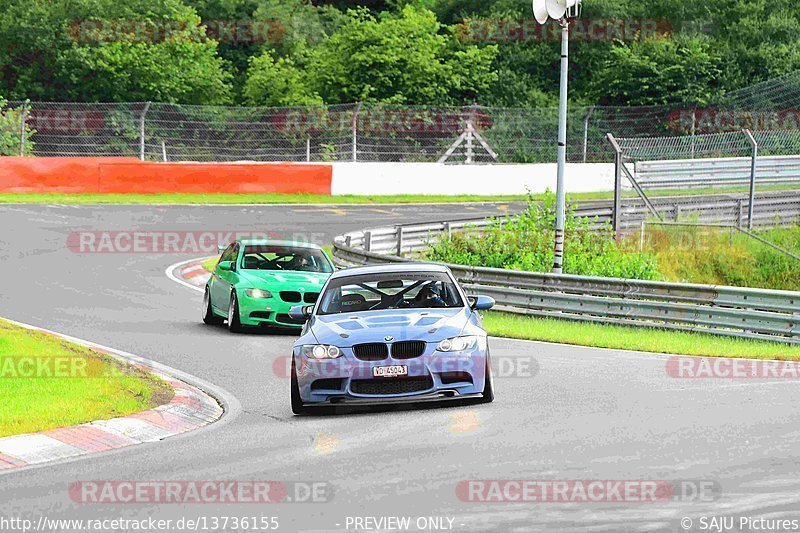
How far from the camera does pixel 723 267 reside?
99.1 ft

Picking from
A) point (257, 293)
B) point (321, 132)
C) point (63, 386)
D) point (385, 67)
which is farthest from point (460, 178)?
point (63, 386)

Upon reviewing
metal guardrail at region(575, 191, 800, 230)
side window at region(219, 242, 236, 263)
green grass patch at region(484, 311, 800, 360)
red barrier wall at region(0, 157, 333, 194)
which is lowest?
green grass patch at region(484, 311, 800, 360)

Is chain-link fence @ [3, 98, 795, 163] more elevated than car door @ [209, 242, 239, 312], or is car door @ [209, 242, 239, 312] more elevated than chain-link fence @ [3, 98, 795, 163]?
chain-link fence @ [3, 98, 795, 163]

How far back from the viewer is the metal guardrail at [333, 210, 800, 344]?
A: 18312 mm

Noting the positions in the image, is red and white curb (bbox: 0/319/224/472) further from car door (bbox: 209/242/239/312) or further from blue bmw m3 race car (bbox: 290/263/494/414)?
car door (bbox: 209/242/239/312)

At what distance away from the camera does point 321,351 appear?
1242cm

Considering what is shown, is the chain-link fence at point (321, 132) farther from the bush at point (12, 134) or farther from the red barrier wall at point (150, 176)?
the red barrier wall at point (150, 176)

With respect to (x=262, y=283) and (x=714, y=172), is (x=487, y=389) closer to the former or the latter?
(x=262, y=283)

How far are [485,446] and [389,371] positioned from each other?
2.11m

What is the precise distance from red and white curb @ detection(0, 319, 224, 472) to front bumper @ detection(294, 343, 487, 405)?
3.03ft

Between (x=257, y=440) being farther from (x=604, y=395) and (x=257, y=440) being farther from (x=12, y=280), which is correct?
(x=12, y=280)

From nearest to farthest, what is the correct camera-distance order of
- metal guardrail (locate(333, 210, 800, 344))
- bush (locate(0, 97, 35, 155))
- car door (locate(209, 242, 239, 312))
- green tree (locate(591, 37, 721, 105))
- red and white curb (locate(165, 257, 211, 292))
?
metal guardrail (locate(333, 210, 800, 344)), car door (locate(209, 242, 239, 312)), red and white curb (locate(165, 257, 211, 292)), bush (locate(0, 97, 35, 155)), green tree (locate(591, 37, 721, 105))

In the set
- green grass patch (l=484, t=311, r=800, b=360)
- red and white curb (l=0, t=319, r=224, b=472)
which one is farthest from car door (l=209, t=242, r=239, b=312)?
red and white curb (l=0, t=319, r=224, b=472)

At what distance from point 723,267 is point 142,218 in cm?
1447
